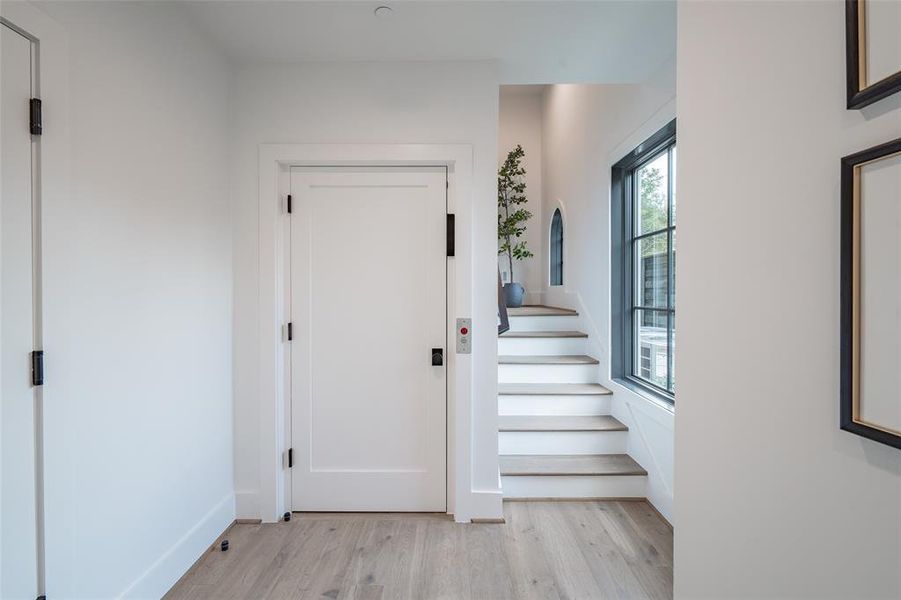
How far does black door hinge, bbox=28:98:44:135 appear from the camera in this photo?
1.28 metres

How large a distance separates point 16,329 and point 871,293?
195 centimetres

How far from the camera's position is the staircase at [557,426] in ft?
8.57

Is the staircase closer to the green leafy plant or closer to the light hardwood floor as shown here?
the light hardwood floor

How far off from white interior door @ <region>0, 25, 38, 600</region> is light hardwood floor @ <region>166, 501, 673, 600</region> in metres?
0.76

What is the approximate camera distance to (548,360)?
3.36 meters

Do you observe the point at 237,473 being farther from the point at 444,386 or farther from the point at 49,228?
the point at 49,228

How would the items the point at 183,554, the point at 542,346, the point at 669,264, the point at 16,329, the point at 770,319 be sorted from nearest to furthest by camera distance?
the point at 770,319
the point at 16,329
the point at 183,554
the point at 669,264
the point at 542,346

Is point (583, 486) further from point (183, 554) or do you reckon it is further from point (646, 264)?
point (183, 554)

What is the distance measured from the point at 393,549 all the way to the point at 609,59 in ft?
9.00

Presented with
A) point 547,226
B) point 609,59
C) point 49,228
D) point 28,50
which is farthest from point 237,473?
point 547,226

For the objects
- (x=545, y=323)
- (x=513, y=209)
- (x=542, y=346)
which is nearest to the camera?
(x=542, y=346)

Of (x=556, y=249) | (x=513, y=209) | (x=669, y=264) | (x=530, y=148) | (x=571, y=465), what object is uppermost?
(x=530, y=148)

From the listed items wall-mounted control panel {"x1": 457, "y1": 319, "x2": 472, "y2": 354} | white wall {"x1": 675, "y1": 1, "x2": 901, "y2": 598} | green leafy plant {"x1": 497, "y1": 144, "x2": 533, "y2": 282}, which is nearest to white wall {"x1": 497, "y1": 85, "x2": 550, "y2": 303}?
green leafy plant {"x1": 497, "y1": 144, "x2": 533, "y2": 282}

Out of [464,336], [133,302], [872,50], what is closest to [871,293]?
[872,50]
